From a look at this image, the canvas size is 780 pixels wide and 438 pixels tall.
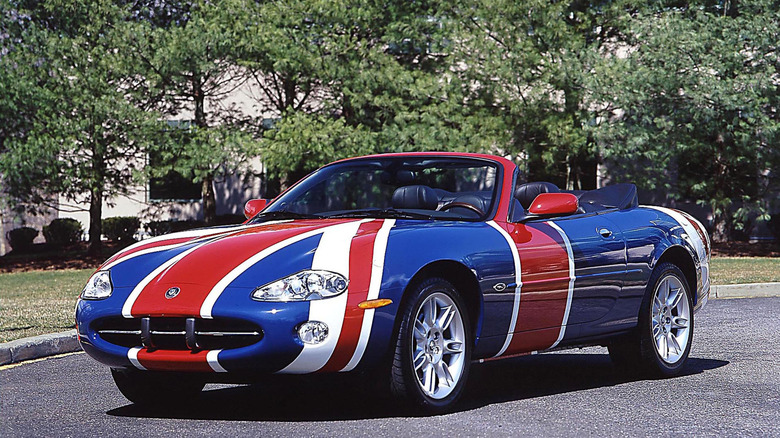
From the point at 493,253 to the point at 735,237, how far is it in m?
24.9

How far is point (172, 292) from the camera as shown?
554 cm

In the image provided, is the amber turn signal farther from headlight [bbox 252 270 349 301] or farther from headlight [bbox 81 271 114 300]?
headlight [bbox 81 271 114 300]

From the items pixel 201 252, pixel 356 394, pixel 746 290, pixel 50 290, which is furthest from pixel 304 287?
pixel 50 290

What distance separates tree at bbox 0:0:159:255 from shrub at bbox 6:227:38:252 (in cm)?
680

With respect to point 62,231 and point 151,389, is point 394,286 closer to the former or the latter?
point 151,389

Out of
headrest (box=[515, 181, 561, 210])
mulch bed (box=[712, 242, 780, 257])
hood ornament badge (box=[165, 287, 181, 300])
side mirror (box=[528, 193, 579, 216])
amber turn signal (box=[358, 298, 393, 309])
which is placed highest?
headrest (box=[515, 181, 561, 210])

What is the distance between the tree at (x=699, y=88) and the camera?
2180 cm

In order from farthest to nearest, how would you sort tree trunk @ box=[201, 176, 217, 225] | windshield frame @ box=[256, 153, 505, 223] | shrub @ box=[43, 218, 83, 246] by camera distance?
shrub @ box=[43, 218, 83, 246], tree trunk @ box=[201, 176, 217, 225], windshield frame @ box=[256, 153, 505, 223]

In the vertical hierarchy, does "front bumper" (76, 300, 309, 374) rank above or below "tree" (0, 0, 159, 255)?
below

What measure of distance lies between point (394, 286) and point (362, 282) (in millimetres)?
191

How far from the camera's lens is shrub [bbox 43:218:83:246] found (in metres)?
29.9

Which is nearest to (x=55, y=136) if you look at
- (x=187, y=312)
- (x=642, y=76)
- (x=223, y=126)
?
(x=223, y=126)

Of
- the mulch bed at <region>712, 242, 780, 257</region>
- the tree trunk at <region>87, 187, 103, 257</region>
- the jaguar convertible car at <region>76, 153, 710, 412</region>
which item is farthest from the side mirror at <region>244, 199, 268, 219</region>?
the tree trunk at <region>87, 187, 103, 257</region>

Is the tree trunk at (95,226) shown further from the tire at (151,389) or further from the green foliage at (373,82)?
the tire at (151,389)
